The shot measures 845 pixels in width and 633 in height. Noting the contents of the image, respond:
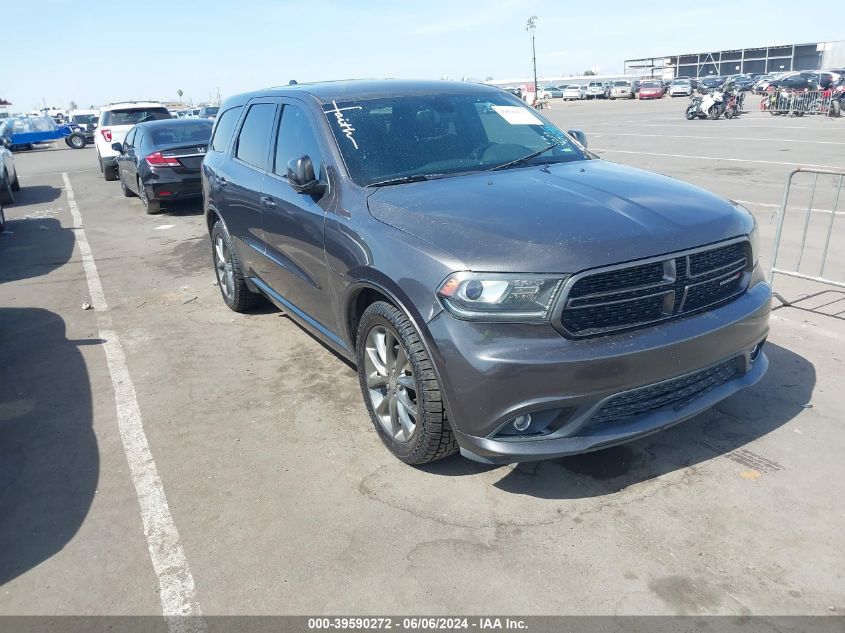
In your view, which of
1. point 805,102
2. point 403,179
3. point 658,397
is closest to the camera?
point 658,397

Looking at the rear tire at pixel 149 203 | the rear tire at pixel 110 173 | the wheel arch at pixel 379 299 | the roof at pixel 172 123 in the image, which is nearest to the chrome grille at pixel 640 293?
the wheel arch at pixel 379 299

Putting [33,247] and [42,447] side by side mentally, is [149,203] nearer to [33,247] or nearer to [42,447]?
[33,247]

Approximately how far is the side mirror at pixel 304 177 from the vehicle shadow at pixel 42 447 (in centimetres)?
196

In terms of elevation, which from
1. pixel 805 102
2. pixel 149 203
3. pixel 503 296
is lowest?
pixel 805 102

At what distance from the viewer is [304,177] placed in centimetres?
388

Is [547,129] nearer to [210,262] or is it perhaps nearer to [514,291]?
[514,291]

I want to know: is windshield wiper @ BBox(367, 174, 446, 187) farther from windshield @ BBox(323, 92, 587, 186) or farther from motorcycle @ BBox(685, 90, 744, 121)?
motorcycle @ BBox(685, 90, 744, 121)

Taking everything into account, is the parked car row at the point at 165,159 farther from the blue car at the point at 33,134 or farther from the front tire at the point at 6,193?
the blue car at the point at 33,134

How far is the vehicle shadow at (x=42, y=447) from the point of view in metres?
3.18

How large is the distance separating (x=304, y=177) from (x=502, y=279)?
1602mm

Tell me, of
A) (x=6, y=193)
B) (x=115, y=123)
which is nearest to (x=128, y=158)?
(x=6, y=193)

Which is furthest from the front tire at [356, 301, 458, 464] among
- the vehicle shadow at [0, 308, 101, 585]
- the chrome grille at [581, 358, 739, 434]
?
the vehicle shadow at [0, 308, 101, 585]

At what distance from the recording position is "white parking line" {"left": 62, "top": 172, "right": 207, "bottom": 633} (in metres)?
2.68

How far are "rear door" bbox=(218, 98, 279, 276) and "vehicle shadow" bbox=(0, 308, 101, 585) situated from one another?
155 cm
